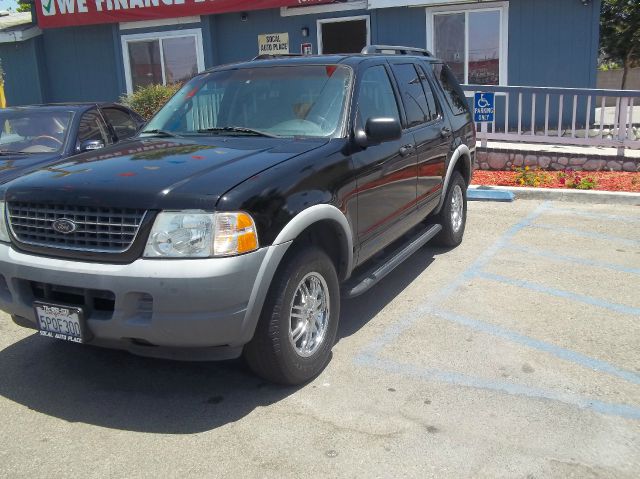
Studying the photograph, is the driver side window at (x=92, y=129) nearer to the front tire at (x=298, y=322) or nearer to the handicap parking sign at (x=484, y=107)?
the front tire at (x=298, y=322)

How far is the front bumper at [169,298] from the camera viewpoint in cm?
324

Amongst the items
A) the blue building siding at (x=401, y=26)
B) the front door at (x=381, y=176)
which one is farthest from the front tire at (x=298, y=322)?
the blue building siding at (x=401, y=26)

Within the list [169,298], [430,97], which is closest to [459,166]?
[430,97]

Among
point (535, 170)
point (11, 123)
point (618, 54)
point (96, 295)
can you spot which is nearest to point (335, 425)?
point (96, 295)

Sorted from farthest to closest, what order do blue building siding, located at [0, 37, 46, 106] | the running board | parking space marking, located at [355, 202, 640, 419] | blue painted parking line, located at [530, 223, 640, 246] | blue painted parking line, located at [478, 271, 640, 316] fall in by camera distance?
blue building siding, located at [0, 37, 46, 106] → blue painted parking line, located at [530, 223, 640, 246] → blue painted parking line, located at [478, 271, 640, 316] → the running board → parking space marking, located at [355, 202, 640, 419]

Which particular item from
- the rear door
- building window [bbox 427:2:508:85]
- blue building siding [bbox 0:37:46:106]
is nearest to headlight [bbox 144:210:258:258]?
the rear door

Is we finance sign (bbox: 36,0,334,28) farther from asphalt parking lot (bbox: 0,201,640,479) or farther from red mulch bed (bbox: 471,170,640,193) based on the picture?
asphalt parking lot (bbox: 0,201,640,479)

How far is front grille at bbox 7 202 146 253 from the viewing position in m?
3.39

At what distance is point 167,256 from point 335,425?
1268mm

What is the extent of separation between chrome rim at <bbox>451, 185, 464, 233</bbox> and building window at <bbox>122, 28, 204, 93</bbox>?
10.4 m

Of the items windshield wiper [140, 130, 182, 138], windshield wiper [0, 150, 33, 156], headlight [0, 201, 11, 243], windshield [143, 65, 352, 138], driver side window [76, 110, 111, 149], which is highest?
windshield [143, 65, 352, 138]

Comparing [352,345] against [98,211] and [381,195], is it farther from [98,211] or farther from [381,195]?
[98,211]

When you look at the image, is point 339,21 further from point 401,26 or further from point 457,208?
point 457,208

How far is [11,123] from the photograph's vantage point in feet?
25.0
